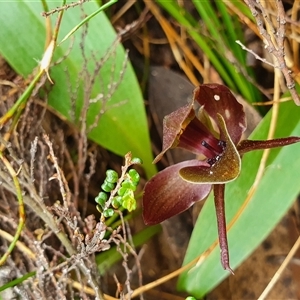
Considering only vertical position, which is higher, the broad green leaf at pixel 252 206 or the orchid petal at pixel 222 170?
the orchid petal at pixel 222 170

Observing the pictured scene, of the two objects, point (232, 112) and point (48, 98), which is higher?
point (48, 98)

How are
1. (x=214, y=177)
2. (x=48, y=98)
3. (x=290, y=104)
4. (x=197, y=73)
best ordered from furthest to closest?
(x=197, y=73)
(x=48, y=98)
(x=290, y=104)
(x=214, y=177)

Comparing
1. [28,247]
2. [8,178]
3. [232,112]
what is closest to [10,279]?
[28,247]

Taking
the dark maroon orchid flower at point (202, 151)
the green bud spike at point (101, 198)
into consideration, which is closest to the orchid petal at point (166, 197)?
the dark maroon orchid flower at point (202, 151)

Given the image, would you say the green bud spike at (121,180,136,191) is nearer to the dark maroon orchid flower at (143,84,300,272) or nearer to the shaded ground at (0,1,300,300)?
the dark maroon orchid flower at (143,84,300,272)

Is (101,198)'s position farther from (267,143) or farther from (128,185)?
(267,143)

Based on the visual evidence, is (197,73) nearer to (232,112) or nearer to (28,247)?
(232,112)

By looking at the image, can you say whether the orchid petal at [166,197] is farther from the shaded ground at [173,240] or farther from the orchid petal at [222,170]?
the shaded ground at [173,240]
